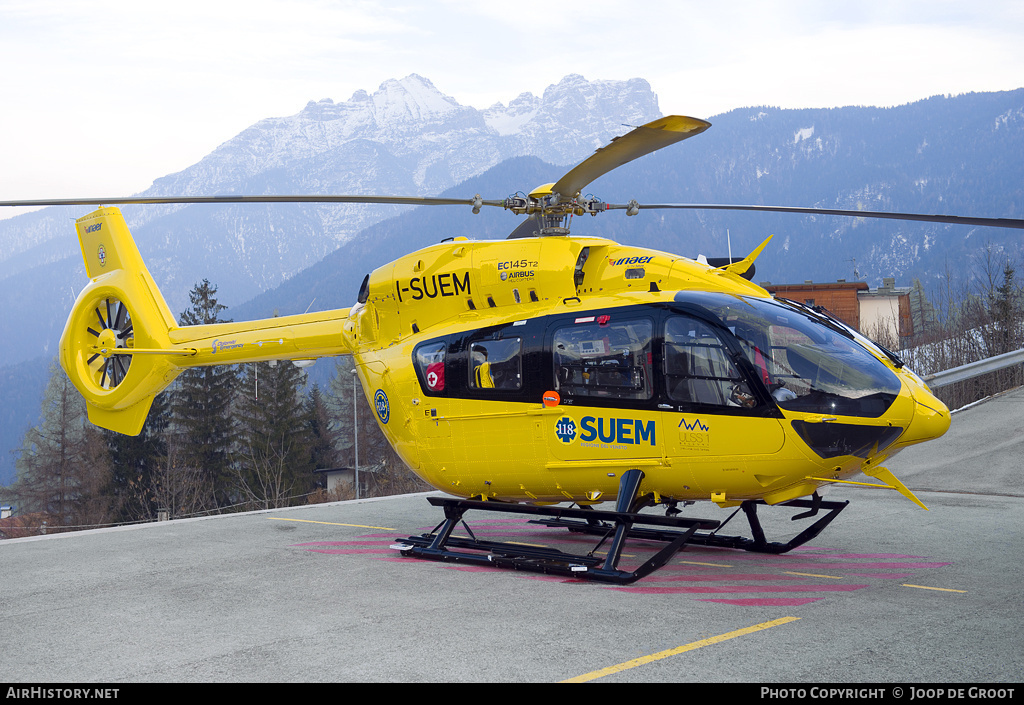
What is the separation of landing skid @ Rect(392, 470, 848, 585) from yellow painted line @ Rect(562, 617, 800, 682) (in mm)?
1688

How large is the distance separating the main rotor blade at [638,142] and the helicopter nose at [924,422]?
3.00 metres

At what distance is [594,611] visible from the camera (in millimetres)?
6703

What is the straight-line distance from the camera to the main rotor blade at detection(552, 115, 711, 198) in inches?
256

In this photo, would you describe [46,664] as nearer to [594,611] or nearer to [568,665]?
[568,665]

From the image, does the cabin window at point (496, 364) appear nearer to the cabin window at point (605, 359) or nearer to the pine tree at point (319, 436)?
the cabin window at point (605, 359)

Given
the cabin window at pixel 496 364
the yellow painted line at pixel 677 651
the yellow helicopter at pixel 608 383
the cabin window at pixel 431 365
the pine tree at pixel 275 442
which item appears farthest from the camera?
the pine tree at pixel 275 442

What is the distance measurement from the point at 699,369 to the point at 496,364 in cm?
221

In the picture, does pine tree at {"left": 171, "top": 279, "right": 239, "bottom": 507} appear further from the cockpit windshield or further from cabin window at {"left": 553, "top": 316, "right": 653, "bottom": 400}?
the cockpit windshield

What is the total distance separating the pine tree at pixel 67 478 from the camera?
47.1 metres

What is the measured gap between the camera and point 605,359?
26.8ft

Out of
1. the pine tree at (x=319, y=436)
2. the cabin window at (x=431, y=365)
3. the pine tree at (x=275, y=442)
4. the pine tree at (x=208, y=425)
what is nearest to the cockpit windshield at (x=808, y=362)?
the cabin window at (x=431, y=365)

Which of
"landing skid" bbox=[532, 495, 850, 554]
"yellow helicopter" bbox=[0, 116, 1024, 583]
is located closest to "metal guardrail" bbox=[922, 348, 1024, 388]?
"landing skid" bbox=[532, 495, 850, 554]

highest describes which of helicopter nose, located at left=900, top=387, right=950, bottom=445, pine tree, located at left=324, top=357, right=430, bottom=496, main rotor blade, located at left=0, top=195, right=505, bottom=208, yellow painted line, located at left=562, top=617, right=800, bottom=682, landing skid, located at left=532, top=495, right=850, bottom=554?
main rotor blade, located at left=0, top=195, right=505, bottom=208
